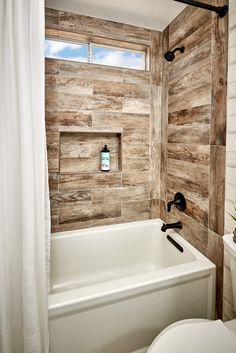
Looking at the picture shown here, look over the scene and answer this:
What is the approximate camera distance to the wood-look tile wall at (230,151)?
4.33ft

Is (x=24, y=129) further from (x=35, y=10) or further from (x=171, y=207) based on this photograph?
(x=171, y=207)

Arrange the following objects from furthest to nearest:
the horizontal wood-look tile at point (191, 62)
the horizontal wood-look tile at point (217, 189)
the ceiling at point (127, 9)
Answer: the ceiling at point (127, 9) → the horizontal wood-look tile at point (191, 62) → the horizontal wood-look tile at point (217, 189)

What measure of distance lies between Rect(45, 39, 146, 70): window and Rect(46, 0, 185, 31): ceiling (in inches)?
9.7

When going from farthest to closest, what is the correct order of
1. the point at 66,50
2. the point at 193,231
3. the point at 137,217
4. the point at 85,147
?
the point at 137,217 → the point at 85,147 → the point at 66,50 → the point at 193,231

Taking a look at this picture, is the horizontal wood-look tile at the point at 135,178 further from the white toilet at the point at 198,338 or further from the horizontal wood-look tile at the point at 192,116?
the white toilet at the point at 198,338

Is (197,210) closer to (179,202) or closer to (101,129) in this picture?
(179,202)

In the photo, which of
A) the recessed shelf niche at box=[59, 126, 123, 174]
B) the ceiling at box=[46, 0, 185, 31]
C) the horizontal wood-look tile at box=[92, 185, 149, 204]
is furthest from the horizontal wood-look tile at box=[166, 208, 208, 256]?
the ceiling at box=[46, 0, 185, 31]

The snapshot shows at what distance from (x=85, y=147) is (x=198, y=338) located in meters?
1.65

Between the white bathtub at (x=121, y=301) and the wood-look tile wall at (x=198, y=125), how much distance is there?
17 cm

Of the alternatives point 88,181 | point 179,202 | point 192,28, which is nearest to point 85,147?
point 88,181

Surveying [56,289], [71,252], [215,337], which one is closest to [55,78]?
[71,252]

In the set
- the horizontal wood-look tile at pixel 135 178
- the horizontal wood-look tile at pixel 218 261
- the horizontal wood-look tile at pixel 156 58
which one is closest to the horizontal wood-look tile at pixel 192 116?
the horizontal wood-look tile at pixel 156 58

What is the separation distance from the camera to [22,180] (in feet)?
3.47

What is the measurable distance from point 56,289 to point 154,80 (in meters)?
2.18
